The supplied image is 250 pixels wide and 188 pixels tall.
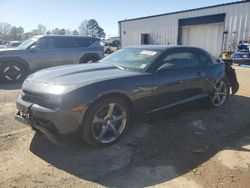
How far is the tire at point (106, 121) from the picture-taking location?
3.69 m

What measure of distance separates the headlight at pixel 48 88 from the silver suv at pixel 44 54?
19.4 ft

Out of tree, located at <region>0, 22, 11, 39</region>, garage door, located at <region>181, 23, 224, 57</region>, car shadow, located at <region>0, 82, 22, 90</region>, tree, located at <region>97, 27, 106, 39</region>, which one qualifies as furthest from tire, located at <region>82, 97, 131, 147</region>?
tree, located at <region>97, 27, 106, 39</region>

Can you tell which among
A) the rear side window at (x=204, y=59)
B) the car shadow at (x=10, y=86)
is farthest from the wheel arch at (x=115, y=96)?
the car shadow at (x=10, y=86)

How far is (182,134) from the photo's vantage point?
455 centimetres

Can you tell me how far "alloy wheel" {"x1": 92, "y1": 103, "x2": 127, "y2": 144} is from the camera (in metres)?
3.85

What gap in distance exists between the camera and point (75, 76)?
4.00 meters

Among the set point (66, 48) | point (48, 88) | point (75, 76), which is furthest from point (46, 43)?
point (48, 88)

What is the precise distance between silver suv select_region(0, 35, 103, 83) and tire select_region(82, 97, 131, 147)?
6627 mm

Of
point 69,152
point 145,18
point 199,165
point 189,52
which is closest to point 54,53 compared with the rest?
point 189,52

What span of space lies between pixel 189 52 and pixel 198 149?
228 cm

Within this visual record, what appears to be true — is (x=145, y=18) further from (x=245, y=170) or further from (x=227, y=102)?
(x=245, y=170)

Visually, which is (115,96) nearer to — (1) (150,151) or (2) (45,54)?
(1) (150,151)

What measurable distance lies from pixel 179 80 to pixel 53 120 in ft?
8.18

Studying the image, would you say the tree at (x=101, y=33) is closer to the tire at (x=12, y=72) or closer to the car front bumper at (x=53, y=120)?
the tire at (x=12, y=72)
